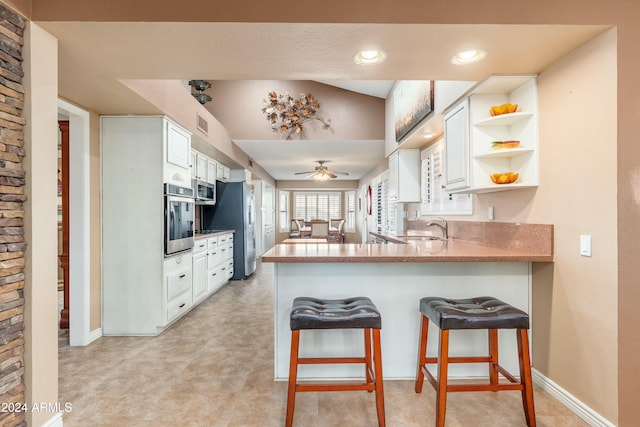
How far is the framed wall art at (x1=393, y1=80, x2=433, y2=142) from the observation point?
3.32m

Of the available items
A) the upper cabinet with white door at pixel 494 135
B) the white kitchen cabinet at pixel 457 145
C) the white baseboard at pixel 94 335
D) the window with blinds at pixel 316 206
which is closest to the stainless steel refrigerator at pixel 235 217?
the white baseboard at pixel 94 335

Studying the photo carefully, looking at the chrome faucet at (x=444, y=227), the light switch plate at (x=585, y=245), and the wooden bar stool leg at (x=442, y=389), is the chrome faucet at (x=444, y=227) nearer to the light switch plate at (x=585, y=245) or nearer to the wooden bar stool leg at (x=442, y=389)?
the light switch plate at (x=585, y=245)

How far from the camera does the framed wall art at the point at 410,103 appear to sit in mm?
3320

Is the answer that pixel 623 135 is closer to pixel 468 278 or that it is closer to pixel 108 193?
pixel 468 278

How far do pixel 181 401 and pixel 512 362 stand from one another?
2239 millimetres

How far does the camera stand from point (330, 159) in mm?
7066

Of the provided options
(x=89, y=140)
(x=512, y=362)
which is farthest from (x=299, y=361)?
(x=89, y=140)

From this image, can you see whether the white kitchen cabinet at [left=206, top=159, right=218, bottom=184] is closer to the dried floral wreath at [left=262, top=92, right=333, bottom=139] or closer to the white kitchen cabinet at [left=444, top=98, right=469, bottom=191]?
the dried floral wreath at [left=262, top=92, right=333, bottom=139]

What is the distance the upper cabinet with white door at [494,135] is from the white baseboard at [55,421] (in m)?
2.95

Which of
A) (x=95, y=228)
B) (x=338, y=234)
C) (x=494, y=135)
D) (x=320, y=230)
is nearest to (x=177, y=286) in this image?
(x=95, y=228)

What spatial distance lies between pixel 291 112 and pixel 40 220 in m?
3.97

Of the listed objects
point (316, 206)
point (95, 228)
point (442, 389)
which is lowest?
point (442, 389)

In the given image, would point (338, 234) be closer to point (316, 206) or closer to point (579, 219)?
point (316, 206)

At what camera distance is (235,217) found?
590 cm
